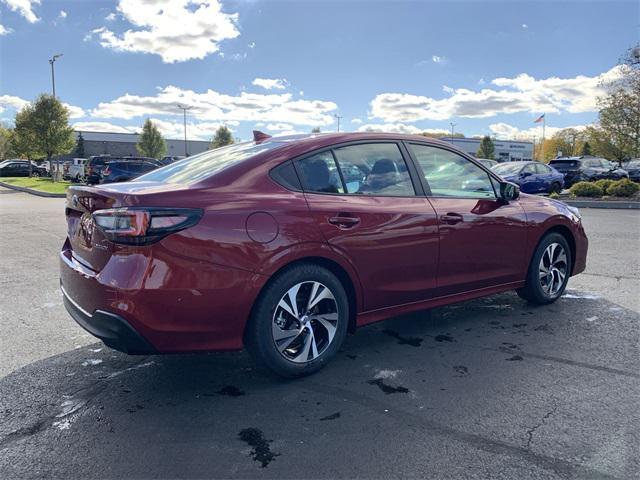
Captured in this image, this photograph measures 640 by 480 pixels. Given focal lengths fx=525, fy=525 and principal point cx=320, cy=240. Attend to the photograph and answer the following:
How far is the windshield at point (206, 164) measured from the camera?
354 centimetres

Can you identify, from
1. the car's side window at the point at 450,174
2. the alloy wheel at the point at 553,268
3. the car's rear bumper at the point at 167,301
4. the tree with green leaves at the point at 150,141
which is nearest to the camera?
the car's rear bumper at the point at 167,301

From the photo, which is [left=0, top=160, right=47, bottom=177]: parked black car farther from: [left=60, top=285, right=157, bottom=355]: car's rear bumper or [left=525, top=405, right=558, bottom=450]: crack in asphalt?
[left=525, top=405, right=558, bottom=450]: crack in asphalt

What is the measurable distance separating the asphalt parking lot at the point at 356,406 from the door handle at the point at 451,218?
954 millimetres

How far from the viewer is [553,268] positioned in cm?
→ 517

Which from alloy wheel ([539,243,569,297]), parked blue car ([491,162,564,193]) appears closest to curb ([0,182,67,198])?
parked blue car ([491,162,564,193])

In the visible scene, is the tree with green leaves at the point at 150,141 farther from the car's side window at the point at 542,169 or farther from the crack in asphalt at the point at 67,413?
the crack in asphalt at the point at 67,413

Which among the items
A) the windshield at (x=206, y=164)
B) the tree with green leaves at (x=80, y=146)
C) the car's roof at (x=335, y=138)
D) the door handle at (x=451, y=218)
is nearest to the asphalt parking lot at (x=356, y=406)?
the door handle at (x=451, y=218)

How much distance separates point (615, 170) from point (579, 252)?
25851mm

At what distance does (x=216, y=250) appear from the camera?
3035 mm

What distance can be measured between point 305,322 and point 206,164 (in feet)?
4.53

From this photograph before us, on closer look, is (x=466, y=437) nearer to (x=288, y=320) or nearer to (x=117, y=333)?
(x=288, y=320)

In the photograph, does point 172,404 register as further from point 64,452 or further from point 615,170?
point 615,170

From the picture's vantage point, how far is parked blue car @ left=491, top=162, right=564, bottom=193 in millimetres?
20125

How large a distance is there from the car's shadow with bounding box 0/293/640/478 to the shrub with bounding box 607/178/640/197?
1619 centimetres
